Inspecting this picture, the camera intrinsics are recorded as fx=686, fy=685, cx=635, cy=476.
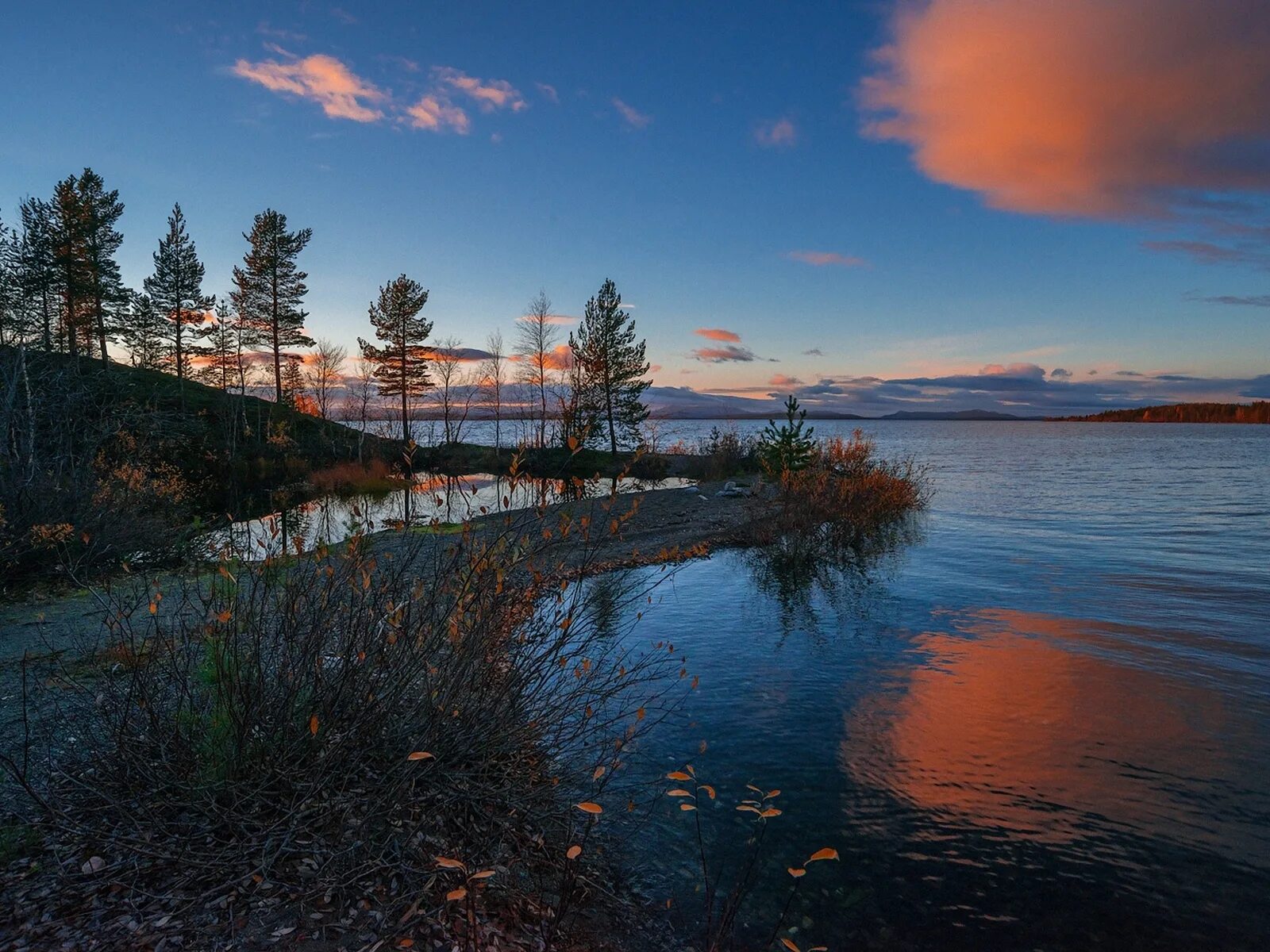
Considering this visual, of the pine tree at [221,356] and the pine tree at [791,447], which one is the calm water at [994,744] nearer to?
the pine tree at [791,447]

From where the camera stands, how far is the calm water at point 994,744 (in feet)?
16.6

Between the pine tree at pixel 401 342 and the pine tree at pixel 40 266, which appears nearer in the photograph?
the pine tree at pixel 40 266

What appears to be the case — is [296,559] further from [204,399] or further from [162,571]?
[204,399]

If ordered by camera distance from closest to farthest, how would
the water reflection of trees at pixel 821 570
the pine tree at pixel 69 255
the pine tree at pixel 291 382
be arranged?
the water reflection of trees at pixel 821 570
the pine tree at pixel 69 255
the pine tree at pixel 291 382

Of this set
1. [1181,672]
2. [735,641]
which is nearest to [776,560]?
[735,641]

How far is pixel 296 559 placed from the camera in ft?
17.0

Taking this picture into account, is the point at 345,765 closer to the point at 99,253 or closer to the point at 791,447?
the point at 791,447

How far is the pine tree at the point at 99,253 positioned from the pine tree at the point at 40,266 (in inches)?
71.1

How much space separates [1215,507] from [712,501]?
19.4m

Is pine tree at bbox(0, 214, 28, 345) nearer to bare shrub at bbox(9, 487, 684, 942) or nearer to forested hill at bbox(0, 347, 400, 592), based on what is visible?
forested hill at bbox(0, 347, 400, 592)

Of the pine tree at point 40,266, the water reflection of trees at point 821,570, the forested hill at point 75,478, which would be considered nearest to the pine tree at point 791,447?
the water reflection of trees at point 821,570

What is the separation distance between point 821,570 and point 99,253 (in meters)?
48.8

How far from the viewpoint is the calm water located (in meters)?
5.06

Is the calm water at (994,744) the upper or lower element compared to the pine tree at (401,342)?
lower
